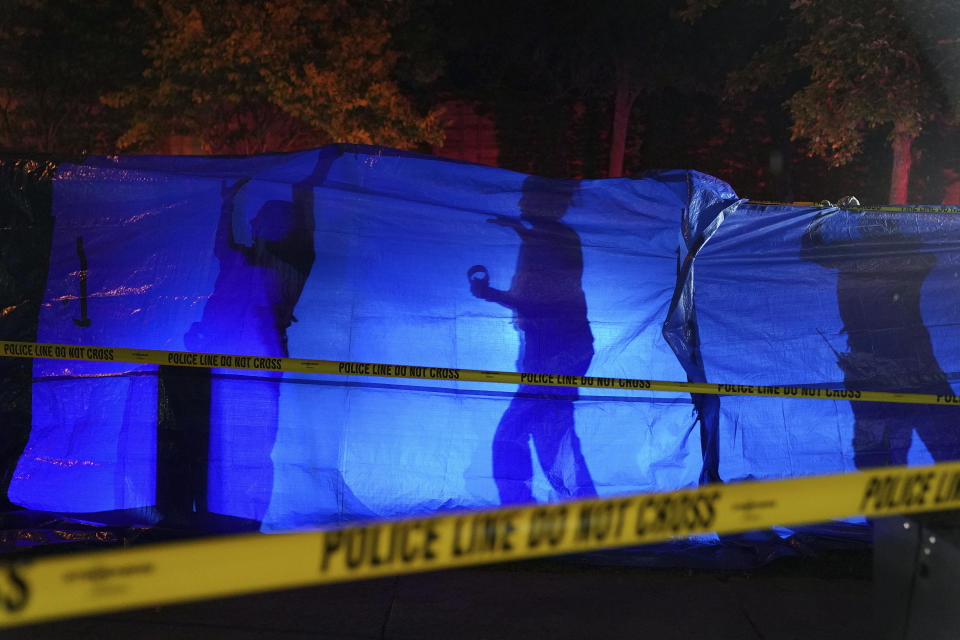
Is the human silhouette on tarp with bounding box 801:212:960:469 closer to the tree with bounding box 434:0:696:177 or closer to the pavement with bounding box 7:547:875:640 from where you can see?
the pavement with bounding box 7:547:875:640

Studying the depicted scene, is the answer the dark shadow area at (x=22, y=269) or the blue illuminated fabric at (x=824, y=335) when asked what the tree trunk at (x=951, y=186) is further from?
the dark shadow area at (x=22, y=269)

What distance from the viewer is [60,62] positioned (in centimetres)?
1867

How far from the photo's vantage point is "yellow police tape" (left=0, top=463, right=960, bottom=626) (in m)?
2.02

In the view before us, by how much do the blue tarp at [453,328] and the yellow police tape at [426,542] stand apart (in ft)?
7.16

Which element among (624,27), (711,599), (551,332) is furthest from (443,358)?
(624,27)

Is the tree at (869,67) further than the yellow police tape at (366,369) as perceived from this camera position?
Yes

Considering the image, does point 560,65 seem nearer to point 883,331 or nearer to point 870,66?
point 870,66

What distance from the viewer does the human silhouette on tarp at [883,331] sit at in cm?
496

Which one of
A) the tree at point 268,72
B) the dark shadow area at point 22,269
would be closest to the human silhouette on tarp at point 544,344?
the dark shadow area at point 22,269

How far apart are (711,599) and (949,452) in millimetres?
1912

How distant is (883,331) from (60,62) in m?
19.2

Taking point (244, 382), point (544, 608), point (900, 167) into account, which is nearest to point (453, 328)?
point (244, 382)

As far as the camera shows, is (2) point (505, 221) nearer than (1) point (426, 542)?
No

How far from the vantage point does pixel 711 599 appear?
431 cm
